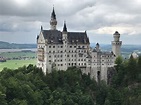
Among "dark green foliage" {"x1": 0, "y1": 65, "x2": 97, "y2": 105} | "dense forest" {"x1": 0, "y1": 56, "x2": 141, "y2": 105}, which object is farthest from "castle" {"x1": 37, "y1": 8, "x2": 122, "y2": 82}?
"dark green foliage" {"x1": 0, "y1": 65, "x2": 97, "y2": 105}

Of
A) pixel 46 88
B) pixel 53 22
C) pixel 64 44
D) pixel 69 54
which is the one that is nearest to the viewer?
pixel 46 88

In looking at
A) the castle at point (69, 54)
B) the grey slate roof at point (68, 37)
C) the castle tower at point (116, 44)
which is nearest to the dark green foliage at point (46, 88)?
the castle at point (69, 54)

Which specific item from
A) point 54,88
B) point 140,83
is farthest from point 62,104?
point 140,83

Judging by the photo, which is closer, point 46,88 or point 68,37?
point 46,88

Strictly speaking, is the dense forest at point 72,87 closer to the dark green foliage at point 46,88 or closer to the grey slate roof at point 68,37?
the dark green foliage at point 46,88

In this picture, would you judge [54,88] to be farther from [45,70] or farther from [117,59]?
[117,59]

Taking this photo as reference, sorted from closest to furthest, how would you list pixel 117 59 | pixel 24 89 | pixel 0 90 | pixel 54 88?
pixel 0 90 < pixel 24 89 < pixel 54 88 < pixel 117 59

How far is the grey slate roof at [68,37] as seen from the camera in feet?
357

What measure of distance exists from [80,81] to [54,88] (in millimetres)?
10676

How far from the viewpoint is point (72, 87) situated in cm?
10456

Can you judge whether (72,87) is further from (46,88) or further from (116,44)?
(116,44)

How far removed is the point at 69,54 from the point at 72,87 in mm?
13365

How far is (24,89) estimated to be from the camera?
88375 millimetres

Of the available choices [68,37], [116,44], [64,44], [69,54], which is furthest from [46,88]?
[116,44]
